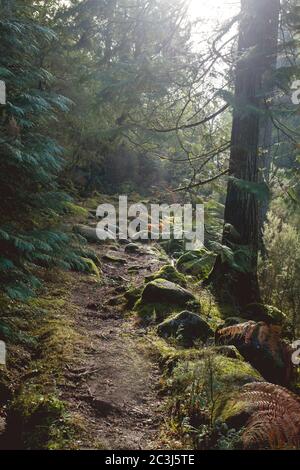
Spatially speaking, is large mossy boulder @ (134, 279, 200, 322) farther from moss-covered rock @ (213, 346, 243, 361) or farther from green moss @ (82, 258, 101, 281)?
green moss @ (82, 258, 101, 281)

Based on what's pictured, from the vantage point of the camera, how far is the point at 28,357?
14.0ft

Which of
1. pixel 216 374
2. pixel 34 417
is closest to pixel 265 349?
pixel 216 374

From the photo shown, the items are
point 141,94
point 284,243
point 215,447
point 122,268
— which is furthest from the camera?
point 122,268

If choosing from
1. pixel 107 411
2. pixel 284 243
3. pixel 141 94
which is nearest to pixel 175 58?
pixel 141 94

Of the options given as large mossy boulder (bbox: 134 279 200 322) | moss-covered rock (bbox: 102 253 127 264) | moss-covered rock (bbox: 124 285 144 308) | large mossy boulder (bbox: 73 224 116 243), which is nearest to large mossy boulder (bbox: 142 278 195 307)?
large mossy boulder (bbox: 134 279 200 322)

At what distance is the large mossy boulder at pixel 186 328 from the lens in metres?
4.90

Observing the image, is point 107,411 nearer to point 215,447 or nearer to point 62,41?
point 215,447

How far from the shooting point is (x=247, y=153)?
6.07 meters

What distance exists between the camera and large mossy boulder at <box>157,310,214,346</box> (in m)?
4.90

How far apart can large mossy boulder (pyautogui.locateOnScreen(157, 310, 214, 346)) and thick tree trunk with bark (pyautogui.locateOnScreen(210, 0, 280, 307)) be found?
984 mm

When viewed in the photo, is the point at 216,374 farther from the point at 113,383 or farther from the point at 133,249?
the point at 133,249

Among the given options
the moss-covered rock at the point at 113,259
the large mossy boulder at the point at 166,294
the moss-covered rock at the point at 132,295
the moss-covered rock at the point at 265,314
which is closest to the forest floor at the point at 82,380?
the moss-covered rock at the point at 132,295

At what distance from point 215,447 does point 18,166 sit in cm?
298
